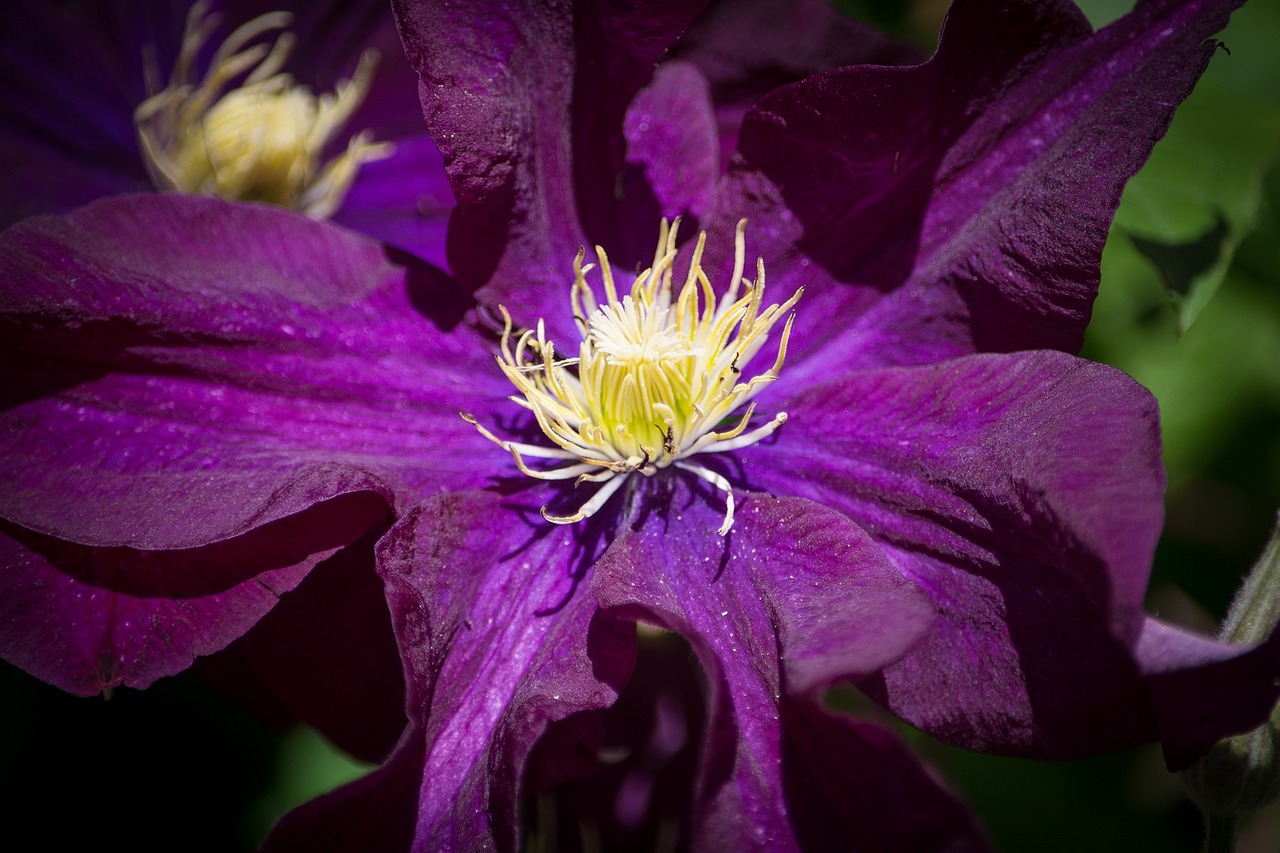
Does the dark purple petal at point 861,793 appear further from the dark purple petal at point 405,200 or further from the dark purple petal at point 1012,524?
the dark purple petal at point 405,200

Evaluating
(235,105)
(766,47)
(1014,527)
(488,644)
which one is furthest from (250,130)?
(1014,527)

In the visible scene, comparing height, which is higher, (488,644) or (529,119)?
(529,119)

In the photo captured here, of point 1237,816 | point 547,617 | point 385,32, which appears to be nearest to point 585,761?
point 547,617

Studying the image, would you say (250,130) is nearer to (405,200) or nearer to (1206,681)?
(405,200)

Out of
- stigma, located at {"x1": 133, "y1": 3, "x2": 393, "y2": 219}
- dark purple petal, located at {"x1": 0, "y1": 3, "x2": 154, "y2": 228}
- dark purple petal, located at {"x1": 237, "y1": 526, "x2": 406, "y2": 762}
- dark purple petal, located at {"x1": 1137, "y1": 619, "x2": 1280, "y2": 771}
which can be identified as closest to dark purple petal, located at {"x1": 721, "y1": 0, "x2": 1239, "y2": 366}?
dark purple petal, located at {"x1": 1137, "y1": 619, "x2": 1280, "y2": 771}

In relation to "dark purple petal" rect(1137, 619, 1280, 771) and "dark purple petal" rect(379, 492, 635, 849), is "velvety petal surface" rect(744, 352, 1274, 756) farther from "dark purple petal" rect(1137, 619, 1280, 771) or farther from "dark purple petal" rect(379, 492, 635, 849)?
"dark purple petal" rect(379, 492, 635, 849)

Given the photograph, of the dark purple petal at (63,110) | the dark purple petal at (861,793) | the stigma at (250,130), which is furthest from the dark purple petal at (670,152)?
the dark purple petal at (63,110)
